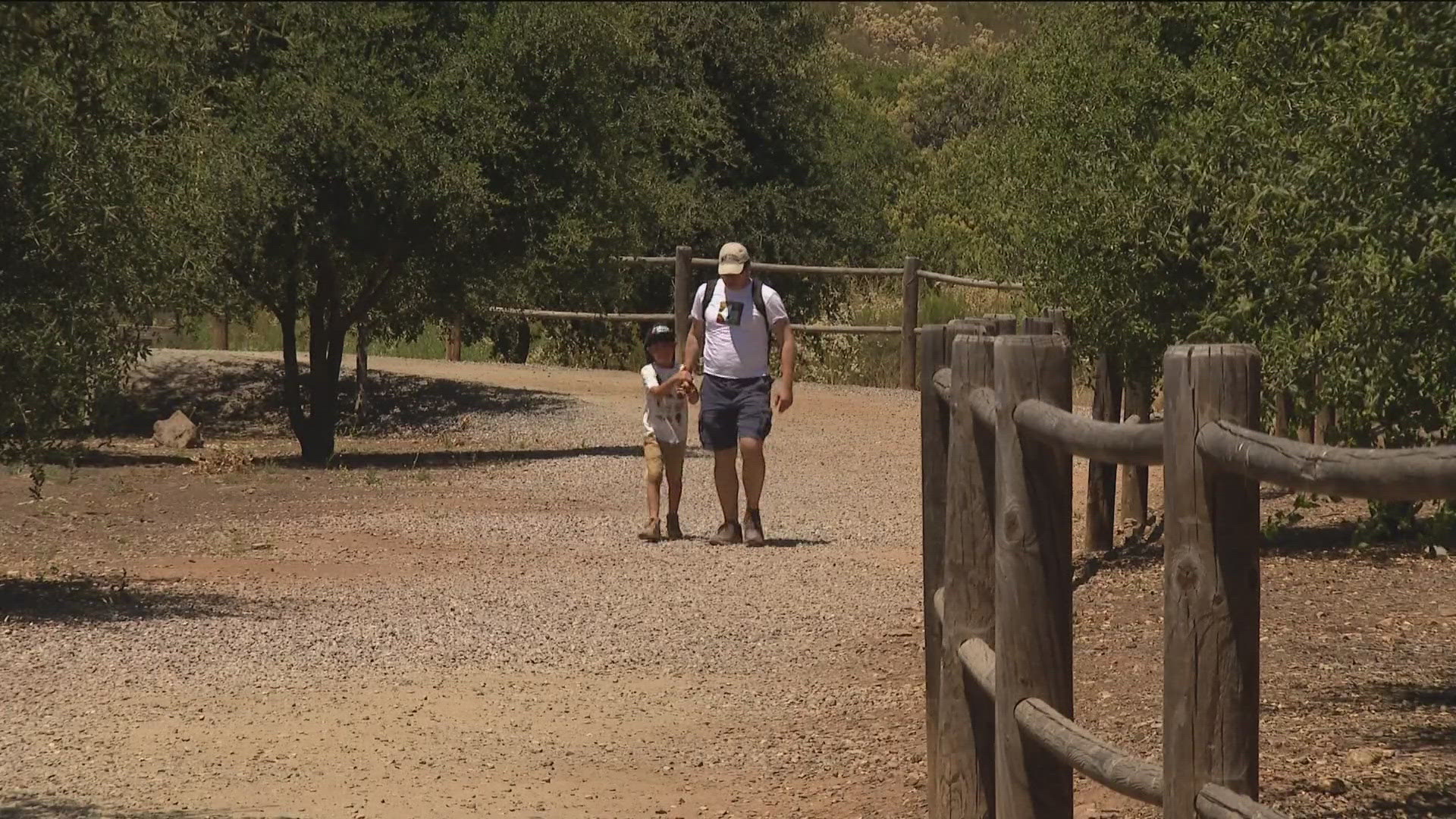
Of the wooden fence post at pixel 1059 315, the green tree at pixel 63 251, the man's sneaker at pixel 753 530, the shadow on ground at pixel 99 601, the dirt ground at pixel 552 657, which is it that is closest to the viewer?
the dirt ground at pixel 552 657

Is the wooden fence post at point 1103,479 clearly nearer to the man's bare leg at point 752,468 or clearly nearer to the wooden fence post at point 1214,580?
the man's bare leg at point 752,468

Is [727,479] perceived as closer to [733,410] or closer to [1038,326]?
[733,410]

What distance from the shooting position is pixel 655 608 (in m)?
10.2

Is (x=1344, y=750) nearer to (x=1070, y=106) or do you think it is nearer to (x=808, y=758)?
(x=808, y=758)

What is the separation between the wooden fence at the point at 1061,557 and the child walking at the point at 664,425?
19.6ft

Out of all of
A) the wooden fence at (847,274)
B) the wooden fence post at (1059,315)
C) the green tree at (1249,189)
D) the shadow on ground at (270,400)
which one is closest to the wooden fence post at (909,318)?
the wooden fence at (847,274)

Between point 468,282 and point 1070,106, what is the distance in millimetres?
8314

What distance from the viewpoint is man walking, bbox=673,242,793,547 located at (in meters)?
12.0

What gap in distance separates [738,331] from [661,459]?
1.14 meters

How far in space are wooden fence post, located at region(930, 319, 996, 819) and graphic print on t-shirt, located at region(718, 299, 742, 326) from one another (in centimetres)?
632

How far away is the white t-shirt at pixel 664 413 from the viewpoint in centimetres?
1244

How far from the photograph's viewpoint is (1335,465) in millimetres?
3199

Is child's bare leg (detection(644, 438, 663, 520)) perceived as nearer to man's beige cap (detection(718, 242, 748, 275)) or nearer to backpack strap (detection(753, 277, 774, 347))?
backpack strap (detection(753, 277, 774, 347))

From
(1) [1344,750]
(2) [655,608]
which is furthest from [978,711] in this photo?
(2) [655,608]
